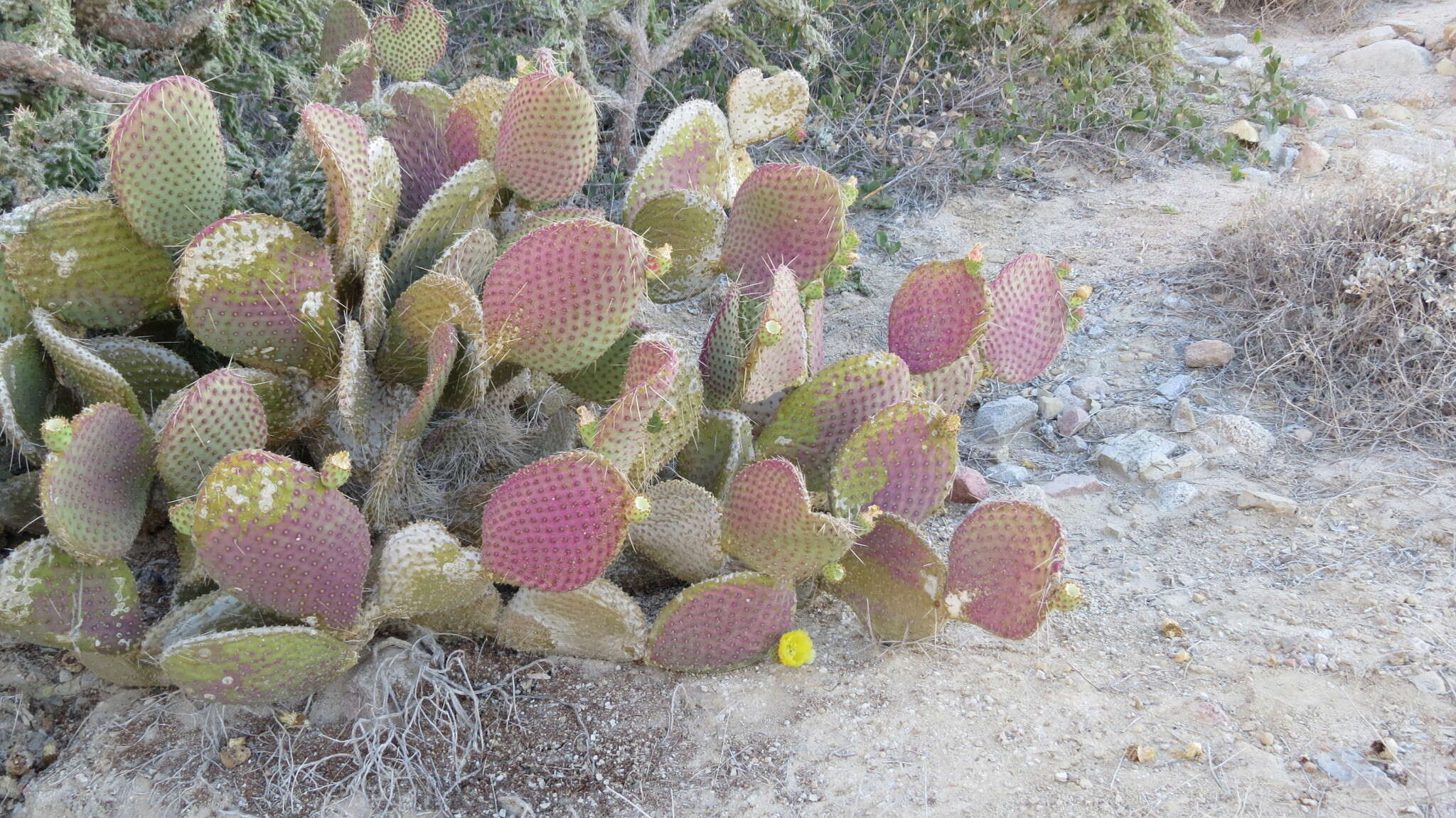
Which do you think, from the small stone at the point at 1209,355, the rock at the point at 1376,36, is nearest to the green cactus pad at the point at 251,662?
the small stone at the point at 1209,355

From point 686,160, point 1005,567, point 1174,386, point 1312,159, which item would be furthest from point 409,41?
point 1312,159

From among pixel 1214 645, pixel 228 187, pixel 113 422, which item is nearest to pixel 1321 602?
pixel 1214 645

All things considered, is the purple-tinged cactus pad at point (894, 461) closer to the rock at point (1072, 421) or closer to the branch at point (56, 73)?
the rock at point (1072, 421)

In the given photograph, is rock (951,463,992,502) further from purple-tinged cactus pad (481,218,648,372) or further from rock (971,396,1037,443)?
purple-tinged cactus pad (481,218,648,372)

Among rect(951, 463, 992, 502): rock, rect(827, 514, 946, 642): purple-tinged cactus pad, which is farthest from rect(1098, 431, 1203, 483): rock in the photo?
rect(827, 514, 946, 642): purple-tinged cactus pad

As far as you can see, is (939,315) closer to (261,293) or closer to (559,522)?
(559,522)

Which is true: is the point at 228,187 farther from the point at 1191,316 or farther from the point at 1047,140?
the point at 1047,140
